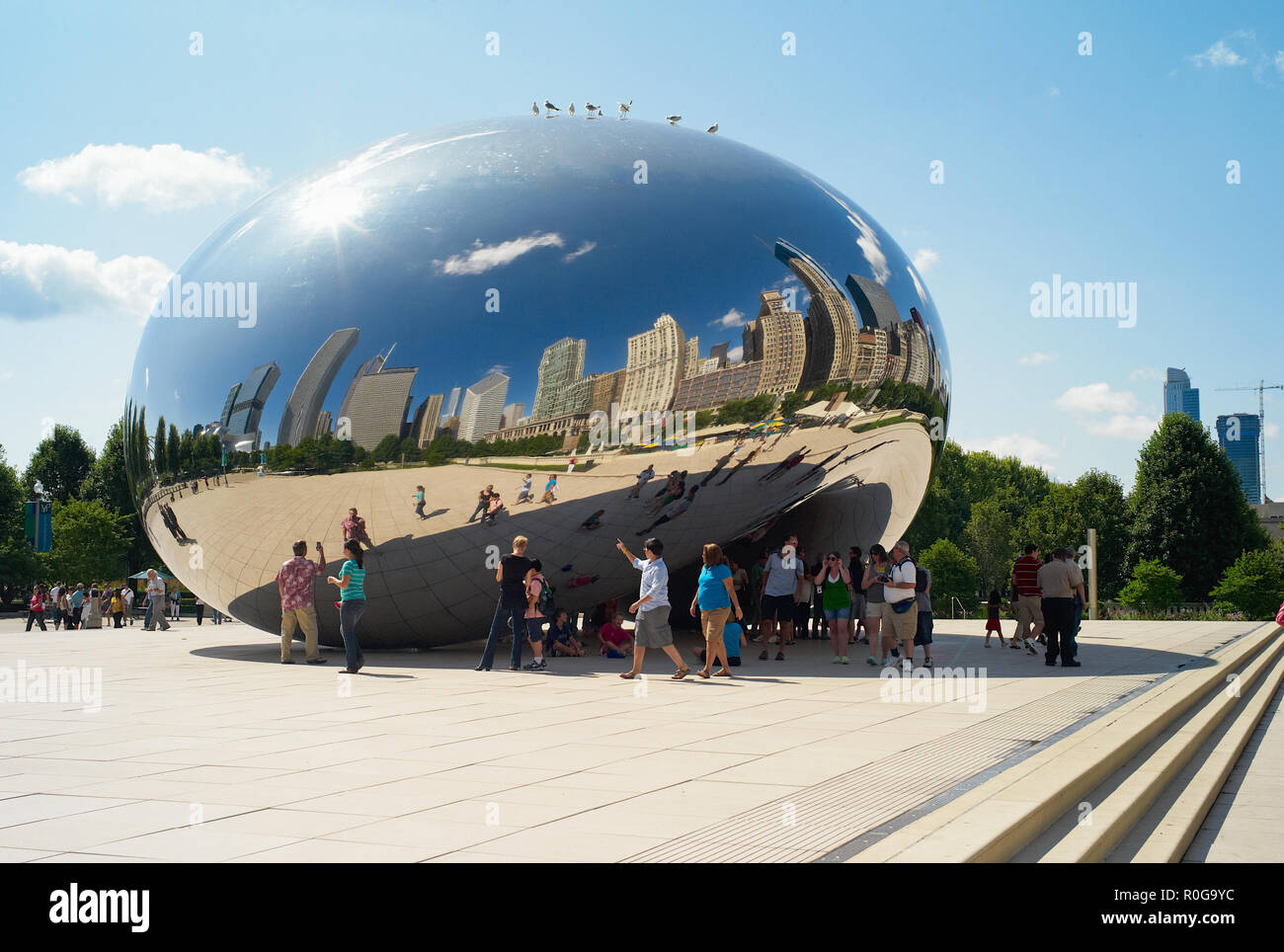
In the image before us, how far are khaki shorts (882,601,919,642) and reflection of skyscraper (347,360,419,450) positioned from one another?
6.62m

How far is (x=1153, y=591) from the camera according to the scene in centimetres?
4466

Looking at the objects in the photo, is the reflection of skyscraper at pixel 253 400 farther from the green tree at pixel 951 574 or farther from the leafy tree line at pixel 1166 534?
the green tree at pixel 951 574

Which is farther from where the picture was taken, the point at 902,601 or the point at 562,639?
the point at 562,639

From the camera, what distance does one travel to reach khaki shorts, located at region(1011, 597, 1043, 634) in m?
18.1

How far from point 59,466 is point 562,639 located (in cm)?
7039

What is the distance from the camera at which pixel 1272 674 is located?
Result: 50.9ft

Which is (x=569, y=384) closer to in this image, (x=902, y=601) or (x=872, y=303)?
(x=872, y=303)

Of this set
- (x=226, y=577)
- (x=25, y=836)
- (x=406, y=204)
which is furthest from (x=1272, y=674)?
(x=25, y=836)

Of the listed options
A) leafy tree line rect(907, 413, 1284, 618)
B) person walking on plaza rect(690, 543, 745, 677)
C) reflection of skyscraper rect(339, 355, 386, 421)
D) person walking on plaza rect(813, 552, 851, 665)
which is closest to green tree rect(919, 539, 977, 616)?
leafy tree line rect(907, 413, 1284, 618)

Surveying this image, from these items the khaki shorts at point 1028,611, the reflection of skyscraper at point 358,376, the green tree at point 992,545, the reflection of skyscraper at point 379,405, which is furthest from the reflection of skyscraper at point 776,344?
the green tree at point 992,545

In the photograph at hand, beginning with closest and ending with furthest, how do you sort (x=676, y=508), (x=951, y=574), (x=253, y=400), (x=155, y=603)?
(x=253, y=400) < (x=676, y=508) < (x=155, y=603) < (x=951, y=574)

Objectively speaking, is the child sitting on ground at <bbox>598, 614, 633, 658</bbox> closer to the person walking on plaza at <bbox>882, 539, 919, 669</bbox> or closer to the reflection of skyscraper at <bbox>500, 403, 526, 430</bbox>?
the person walking on plaza at <bbox>882, 539, 919, 669</bbox>

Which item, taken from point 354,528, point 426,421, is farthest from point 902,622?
point 354,528

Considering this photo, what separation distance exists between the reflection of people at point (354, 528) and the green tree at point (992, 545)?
69.4 meters
